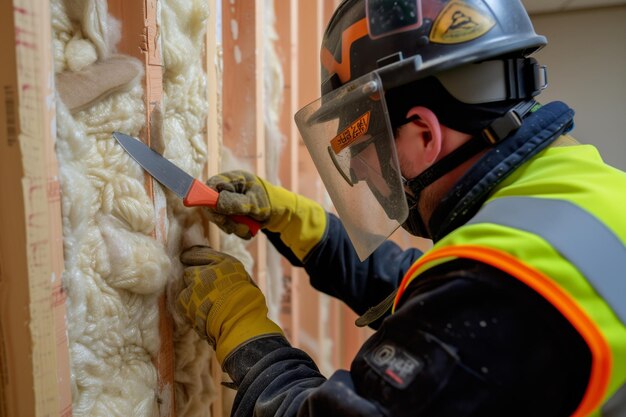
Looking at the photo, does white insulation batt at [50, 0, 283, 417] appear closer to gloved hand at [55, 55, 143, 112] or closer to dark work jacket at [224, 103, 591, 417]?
gloved hand at [55, 55, 143, 112]

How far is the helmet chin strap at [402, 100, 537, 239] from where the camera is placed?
0.79 metres

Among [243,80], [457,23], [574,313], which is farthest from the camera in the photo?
[243,80]

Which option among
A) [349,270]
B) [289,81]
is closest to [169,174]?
[349,270]

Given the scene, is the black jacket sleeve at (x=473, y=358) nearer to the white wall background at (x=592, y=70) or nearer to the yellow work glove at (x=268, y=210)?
the yellow work glove at (x=268, y=210)

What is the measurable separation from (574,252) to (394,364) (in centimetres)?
26

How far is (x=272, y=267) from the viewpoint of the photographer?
5.44ft

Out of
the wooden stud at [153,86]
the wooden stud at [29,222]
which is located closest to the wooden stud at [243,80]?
the wooden stud at [153,86]

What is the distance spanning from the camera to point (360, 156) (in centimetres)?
92

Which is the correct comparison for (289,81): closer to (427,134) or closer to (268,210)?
(268,210)

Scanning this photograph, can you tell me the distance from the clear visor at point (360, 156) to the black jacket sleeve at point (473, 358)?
27 centimetres

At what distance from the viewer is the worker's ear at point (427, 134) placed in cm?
82

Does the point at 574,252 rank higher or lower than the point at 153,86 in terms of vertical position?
lower

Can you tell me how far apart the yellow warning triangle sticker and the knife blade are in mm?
530

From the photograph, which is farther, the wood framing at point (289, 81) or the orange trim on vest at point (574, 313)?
the wood framing at point (289, 81)
